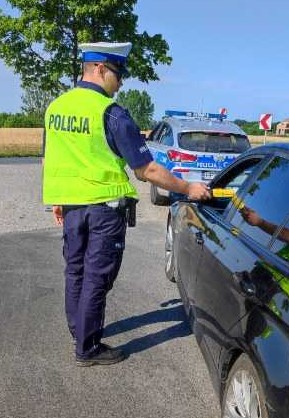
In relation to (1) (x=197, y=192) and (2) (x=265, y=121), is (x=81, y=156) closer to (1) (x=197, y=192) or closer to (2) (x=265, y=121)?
(1) (x=197, y=192)

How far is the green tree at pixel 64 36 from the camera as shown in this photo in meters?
21.1

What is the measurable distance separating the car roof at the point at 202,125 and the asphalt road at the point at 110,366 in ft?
16.4

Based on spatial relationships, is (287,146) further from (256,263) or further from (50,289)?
(50,289)

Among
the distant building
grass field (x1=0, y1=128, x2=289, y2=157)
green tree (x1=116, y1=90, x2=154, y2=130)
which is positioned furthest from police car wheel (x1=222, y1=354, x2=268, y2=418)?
green tree (x1=116, y1=90, x2=154, y2=130)

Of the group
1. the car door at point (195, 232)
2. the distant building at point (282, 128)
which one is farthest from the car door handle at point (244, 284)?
the distant building at point (282, 128)

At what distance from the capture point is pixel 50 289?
5.62 m

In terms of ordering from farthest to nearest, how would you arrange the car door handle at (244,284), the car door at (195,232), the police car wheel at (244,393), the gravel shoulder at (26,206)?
the gravel shoulder at (26,206), the car door at (195,232), the car door handle at (244,284), the police car wheel at (244,393)

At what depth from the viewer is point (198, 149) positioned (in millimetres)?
11039

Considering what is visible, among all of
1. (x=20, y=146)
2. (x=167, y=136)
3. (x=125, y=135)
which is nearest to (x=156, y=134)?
(x=167, y=136)

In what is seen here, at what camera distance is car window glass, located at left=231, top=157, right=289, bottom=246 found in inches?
114

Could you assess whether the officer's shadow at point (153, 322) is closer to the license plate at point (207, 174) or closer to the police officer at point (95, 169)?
the police officer at point (95, 169)

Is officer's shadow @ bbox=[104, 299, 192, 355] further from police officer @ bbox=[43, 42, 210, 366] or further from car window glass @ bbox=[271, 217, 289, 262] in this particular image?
car window glass @ bbox=[271, 217, 289, 262]

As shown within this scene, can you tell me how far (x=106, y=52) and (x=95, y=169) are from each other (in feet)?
2.31

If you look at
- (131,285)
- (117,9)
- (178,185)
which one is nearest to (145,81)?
(117,9)
